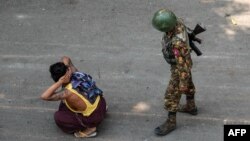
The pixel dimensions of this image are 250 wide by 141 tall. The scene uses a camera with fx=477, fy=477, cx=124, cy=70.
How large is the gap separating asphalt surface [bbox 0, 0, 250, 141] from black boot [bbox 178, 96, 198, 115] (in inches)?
2.6

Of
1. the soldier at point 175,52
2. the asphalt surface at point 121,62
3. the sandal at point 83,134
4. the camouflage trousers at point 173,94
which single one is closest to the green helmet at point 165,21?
Answer: the soldier at point 175,52

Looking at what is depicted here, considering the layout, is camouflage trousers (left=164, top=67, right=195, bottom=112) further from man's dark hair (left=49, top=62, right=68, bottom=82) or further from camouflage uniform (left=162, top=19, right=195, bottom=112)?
man's dark hair (left=49, top=62, right=68, bottom=82)

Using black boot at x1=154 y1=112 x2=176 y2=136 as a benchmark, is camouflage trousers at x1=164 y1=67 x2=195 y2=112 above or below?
above

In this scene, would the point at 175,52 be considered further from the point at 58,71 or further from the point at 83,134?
the point at 83,134

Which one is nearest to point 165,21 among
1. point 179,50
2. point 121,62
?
point 179,50

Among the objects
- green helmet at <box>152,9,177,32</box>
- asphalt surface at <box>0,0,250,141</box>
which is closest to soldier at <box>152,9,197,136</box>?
green helmet at <box>152,9,177,32</box>

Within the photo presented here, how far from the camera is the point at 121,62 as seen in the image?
23.8ft

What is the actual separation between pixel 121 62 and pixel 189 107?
160cm

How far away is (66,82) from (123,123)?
1.01m

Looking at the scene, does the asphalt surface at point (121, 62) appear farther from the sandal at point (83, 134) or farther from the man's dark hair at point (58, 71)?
the man's dark hair at point (58, 71)

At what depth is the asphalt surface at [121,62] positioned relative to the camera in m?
6.02

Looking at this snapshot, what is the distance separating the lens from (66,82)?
18.0 ft

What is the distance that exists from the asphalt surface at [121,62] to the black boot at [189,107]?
0.06 metres

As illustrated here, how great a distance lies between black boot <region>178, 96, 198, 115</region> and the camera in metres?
5.97
